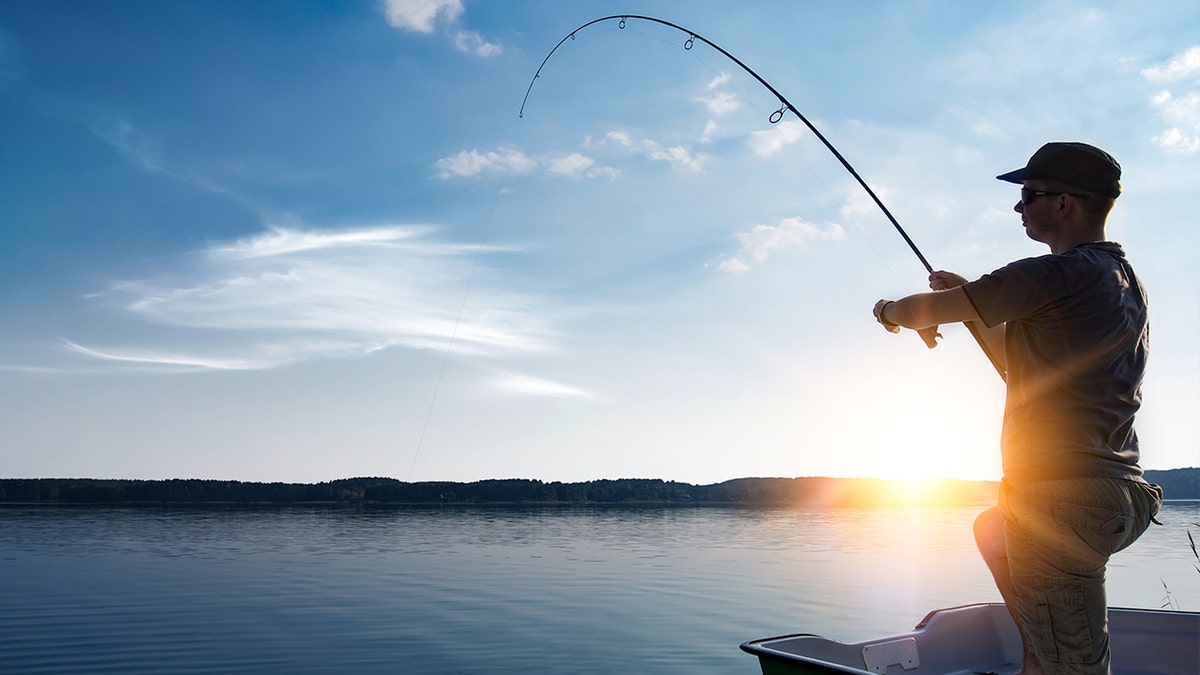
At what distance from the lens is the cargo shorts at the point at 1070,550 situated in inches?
110

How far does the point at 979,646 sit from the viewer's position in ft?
19.2

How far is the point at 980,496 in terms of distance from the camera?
16450 cm

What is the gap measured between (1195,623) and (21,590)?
22282 mm

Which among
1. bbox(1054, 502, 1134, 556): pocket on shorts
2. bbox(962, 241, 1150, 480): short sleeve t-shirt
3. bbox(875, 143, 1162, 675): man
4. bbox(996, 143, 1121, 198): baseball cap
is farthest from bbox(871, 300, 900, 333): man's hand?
bbox(1054, 502, 1134, 556): pocket on shorts

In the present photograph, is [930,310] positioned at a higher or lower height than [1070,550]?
higher

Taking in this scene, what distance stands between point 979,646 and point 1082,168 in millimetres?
4080

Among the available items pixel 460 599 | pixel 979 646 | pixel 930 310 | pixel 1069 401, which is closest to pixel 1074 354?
pixel 1069 401

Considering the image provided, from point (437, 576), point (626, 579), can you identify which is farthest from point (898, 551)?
point (437, 576)

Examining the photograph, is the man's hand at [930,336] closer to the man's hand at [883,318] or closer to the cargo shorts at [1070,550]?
the man's hand at [883,318]

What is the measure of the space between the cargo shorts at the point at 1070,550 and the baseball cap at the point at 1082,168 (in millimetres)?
1044

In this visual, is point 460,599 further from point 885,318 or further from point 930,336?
point 885,318

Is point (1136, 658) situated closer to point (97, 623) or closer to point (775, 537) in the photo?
point (97, 623)

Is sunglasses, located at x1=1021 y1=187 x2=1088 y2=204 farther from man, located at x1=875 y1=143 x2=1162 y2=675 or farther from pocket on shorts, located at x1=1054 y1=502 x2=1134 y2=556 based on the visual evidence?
pocket on shorts, located at x1=1054 y1=502 x2=1134 y2=556

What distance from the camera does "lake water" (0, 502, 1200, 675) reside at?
12008mm
